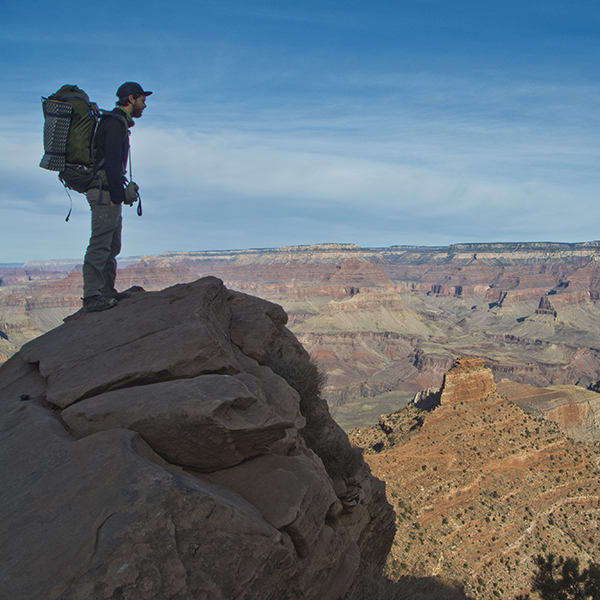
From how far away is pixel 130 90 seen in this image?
322 inches

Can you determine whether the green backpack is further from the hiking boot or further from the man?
the hiking boot

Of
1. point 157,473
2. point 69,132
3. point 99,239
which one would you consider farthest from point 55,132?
point 157,473

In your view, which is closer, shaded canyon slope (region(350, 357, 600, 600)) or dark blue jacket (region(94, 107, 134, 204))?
dark blue jacket (region(94, 107, 134, 204))

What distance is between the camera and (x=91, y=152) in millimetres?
7797

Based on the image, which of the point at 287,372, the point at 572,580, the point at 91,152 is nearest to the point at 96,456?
the point at 287,372

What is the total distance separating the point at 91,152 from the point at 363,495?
8239 millimetres

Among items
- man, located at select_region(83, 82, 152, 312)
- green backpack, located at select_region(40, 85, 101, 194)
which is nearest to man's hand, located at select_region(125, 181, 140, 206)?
man, located at select_region(83, 82, 152, 312)

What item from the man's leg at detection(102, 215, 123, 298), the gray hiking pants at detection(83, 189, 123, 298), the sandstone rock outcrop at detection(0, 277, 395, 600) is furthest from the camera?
the man's leg at detection(102, 215, 123, 298)

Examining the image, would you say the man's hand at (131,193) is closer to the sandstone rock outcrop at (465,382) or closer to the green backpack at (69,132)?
the green backpack at (69,132)

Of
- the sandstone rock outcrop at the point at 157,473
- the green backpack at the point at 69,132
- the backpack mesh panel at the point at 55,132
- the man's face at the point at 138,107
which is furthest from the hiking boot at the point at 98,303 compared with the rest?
the man's face at the point at 138,107

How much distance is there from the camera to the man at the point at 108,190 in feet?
25.2

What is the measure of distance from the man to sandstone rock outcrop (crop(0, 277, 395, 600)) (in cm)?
69

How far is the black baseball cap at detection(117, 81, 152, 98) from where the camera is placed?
26.7ft

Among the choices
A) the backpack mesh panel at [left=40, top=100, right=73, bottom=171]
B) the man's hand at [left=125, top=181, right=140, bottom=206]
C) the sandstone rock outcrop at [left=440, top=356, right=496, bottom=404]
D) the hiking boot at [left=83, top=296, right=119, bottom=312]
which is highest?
the backpack mesh panel at [left=40, top=100, right=73, bottom=171]
